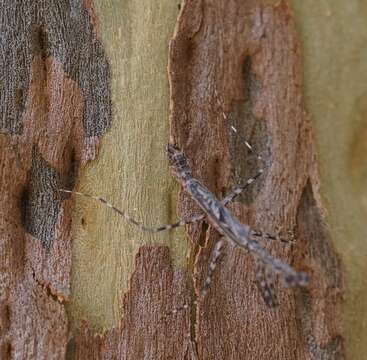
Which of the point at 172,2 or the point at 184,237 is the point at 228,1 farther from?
the point at 184,237

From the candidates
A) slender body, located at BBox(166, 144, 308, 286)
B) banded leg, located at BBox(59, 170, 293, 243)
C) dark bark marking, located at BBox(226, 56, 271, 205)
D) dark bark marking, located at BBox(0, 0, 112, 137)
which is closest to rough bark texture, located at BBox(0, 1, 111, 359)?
dark bark marking, located at BBox(0, 0, 112, 137)

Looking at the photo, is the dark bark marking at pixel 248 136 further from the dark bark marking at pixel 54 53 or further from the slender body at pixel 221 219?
the dark bark marking at pixel 54 53

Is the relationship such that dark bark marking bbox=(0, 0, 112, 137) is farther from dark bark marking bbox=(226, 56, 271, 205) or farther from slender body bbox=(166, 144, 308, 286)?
dark bark marking bbox=(226, 56, 271, 205)

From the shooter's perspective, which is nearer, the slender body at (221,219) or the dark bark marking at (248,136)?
the slender body at (221,219)

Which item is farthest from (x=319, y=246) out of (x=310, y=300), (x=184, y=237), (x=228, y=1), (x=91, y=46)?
(x=91, y=46)

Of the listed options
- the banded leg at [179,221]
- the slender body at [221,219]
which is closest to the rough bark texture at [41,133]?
the banded leg at [179,221]

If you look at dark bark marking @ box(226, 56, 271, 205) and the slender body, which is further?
dark bark marking @ box(226, 56, 271, 205)

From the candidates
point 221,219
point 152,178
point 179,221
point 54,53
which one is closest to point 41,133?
point 54,53

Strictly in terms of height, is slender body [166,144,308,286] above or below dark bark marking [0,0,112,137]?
below

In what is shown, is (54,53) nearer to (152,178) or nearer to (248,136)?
(152,178)
